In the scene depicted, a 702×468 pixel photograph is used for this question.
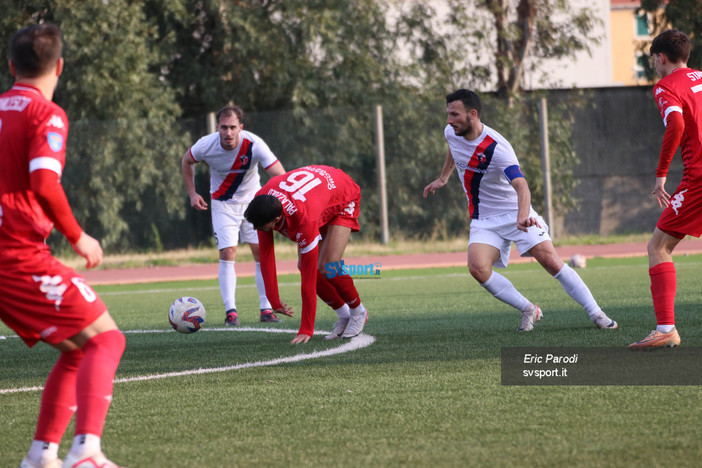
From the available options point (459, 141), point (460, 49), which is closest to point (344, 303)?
point (459, 141)

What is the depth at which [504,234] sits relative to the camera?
7.70 m

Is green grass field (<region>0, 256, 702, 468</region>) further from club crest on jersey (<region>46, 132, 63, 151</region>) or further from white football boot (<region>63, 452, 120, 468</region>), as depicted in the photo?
club crest on jersey (<region>46, 132, 63, 151</region>)

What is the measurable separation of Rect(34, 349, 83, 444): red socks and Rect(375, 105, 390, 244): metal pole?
14902 millimetres

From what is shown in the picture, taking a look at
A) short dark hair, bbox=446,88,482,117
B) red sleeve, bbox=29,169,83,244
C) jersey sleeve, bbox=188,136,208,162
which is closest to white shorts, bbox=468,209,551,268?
short dark hair, bbox=446,88,482,117

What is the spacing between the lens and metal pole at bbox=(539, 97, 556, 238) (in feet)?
61.8

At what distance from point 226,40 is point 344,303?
13.9 meters

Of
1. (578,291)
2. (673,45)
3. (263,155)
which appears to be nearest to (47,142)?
(673,45)

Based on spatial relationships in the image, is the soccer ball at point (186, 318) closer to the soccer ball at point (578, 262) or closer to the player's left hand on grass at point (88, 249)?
the player's left hand on grass at point (88, 249)

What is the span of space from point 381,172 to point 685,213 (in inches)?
499

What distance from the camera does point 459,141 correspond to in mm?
7598

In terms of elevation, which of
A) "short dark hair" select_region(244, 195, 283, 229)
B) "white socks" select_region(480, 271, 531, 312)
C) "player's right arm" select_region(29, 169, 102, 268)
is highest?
"player's right arm" select_region(29, 169, 102, 268)

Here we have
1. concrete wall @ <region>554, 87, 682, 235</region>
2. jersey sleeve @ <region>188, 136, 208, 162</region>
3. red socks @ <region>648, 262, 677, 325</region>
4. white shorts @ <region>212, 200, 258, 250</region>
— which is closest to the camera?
red socks @ <region>648, 262, 677, 325</region>

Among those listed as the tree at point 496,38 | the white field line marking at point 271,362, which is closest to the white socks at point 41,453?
the white field line marking at point 271,362

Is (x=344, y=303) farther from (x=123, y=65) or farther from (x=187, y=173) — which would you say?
(x=123, y=65)
